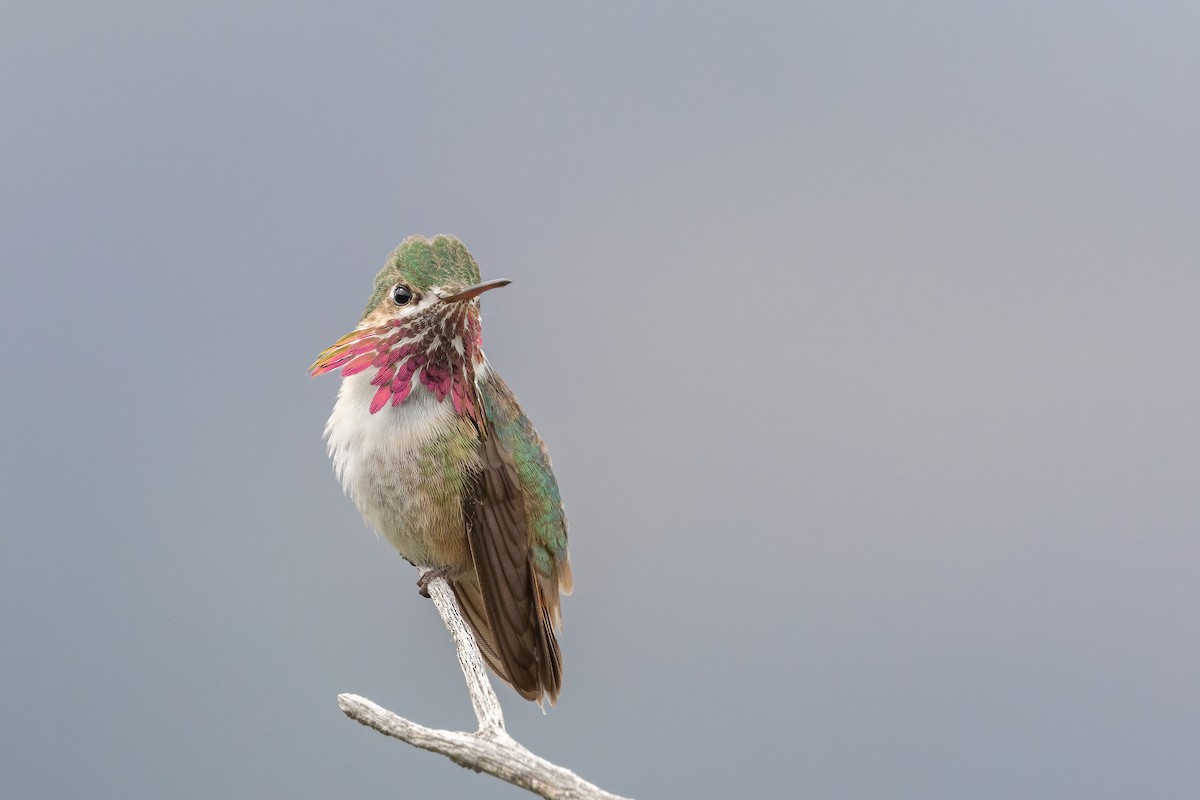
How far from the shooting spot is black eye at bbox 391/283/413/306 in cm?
260

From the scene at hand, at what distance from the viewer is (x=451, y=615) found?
2.75 m

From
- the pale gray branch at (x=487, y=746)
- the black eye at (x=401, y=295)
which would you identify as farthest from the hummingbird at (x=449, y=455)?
the pale gray branch at (x=487, y=746)

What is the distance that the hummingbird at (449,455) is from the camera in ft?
8.53

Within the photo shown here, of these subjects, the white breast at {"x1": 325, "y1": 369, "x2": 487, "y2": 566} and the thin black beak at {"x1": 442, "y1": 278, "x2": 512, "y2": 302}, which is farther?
the white breast at {"x1": 325, "y1": 369, "x2": 487, "y2": 566}

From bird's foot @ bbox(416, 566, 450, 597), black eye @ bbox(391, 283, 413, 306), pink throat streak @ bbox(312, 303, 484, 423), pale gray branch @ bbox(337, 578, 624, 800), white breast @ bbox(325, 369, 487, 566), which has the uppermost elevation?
black eye @ bbox(391, 283, 413, 306)

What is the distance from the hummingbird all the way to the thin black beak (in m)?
0.03

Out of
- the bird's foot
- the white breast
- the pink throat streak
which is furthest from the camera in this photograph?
the bird's foot

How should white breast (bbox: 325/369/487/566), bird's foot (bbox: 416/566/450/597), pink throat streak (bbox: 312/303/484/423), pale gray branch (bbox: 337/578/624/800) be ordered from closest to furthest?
pale gray branch (bbox: 337/578/624/800) → pink throat streak (bbox: 312/303/484/423) → white breast (bbox: 325/369/487/566) → bird's foot (bbox: 416/566/450/597)

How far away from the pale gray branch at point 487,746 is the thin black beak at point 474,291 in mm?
838

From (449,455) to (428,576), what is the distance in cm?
38

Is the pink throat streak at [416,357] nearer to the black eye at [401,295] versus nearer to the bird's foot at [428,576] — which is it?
the black eye at [401,295]

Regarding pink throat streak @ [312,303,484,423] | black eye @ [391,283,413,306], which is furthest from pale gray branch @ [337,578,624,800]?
black eye @ [391,283,413,306]

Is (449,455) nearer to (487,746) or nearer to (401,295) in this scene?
(401,295)

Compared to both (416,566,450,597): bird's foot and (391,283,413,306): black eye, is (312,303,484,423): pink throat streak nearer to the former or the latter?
(391,283,413,306): black eye
